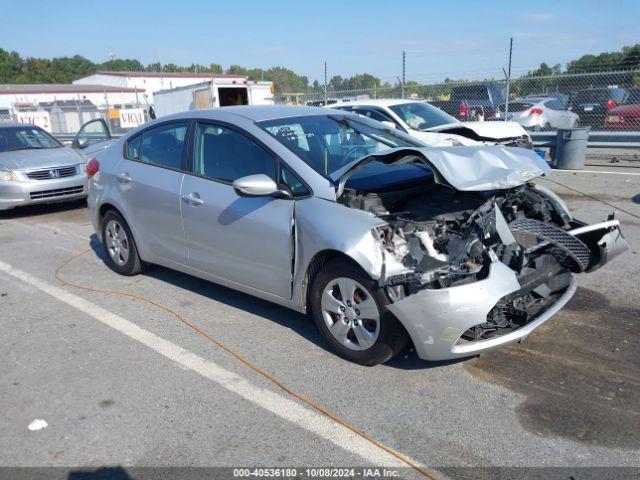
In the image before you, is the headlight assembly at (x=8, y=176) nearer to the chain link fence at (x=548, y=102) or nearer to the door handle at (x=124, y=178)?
the door handle at (x=124, y=178)

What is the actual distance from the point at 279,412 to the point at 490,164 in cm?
220

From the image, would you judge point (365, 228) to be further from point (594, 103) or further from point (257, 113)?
point (594, 103)

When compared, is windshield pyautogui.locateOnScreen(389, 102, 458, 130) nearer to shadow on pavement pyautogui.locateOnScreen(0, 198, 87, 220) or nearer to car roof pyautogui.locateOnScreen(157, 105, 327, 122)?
car roof pyautogui.locateOnScreen(157, 105, 327, 122)

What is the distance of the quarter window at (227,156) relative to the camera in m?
4.39

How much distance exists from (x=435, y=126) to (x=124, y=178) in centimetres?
664

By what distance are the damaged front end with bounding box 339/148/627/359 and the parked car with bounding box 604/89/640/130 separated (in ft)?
37.8

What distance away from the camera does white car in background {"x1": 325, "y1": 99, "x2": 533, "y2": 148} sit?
362 inches

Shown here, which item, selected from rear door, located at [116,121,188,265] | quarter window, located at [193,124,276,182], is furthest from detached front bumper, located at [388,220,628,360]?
rear door, located at [116,121,188,265]

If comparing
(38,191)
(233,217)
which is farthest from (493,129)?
(38,191)

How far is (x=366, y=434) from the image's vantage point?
10.3 ft

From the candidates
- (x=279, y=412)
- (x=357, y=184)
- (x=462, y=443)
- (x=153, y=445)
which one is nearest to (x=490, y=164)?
(x=357, y=184)

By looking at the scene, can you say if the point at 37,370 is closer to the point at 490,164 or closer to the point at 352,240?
the point at 352,240

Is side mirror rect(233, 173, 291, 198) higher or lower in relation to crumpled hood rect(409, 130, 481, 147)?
higher

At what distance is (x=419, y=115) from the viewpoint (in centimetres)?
1091
